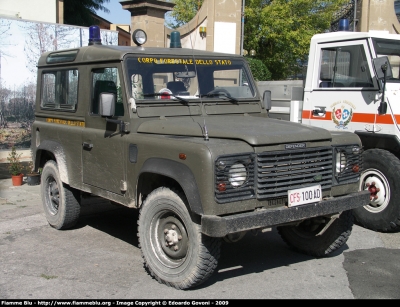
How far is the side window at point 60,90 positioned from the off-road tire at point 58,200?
793 millimetres

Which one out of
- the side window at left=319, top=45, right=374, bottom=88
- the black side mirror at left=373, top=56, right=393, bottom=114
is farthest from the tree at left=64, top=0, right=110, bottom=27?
the black side mirror at left=373, top=56, right=393, bottom=114

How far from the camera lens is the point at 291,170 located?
15.1 ft

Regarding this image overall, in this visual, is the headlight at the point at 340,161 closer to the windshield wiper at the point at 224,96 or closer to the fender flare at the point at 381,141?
the windshield wiper at the point at 224,96

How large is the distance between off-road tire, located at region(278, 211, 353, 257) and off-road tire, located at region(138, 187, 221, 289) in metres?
1.54

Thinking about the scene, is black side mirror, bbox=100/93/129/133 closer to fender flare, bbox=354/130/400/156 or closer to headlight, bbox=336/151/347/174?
headlight, bbox=336/151/347/174

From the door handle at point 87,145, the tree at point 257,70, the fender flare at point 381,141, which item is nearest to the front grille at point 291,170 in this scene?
the fender flare at point 381,141

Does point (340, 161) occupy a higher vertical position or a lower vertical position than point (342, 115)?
lower

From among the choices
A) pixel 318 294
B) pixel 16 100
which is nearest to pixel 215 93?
pixel 318 294

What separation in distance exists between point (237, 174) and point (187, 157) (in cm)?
44

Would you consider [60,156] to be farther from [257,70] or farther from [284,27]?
[284,27]

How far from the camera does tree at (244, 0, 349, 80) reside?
845 inches

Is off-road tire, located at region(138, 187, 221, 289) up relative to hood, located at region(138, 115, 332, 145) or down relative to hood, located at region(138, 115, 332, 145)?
down

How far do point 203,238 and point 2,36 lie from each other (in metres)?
7.54

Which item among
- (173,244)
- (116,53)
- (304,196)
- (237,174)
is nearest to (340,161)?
(304,196)
